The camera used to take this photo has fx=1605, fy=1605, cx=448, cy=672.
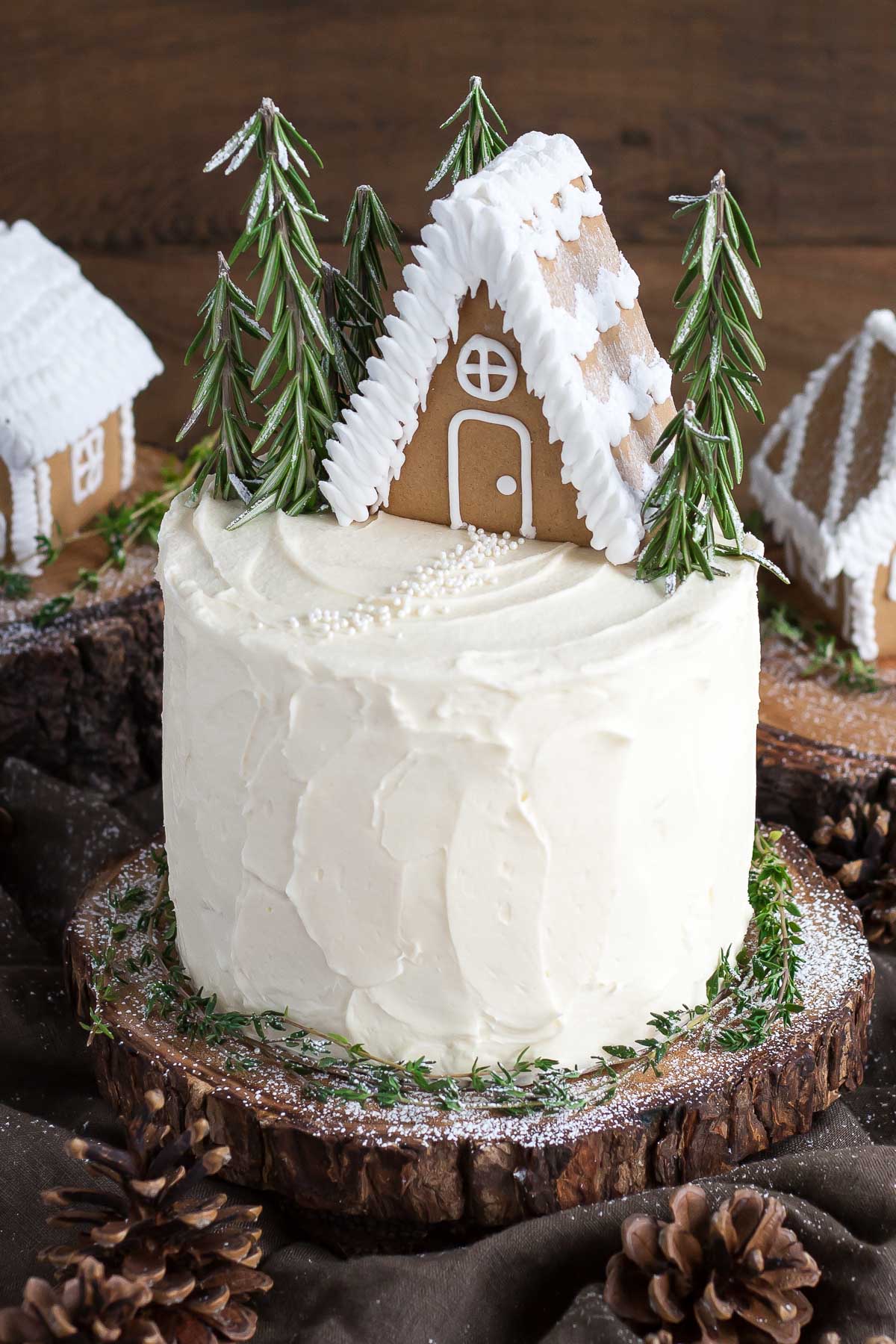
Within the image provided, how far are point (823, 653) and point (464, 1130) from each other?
1.18m

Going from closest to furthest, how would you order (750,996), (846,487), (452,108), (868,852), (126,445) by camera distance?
(750,996)
(868,852)
(846,487)
(126,445)
(452,108)

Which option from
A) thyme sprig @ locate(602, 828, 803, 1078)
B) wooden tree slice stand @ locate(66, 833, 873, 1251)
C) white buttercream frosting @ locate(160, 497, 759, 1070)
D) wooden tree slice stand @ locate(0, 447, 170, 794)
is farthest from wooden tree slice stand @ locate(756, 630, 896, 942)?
wooden tree slice stand @ locate(0, 447, 170, 794)

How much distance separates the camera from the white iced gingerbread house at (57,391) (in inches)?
101

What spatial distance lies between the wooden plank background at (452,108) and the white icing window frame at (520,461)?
7.13ft

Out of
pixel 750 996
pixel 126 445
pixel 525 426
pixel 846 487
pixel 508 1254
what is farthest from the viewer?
pixel 126 445

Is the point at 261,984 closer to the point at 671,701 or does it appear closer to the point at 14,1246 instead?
the point at 14,1246

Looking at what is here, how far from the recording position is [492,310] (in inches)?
62.2

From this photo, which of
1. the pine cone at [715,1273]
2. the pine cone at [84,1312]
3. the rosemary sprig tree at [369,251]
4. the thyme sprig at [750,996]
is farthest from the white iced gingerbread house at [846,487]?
the pine cone at [84,1312]

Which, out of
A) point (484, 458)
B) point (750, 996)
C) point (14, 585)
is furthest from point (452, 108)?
point (750, 996)

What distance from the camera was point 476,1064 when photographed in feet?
5.27

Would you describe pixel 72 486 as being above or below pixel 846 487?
below

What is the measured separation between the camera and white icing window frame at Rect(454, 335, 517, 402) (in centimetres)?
159

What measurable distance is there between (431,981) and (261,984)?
0.20 m

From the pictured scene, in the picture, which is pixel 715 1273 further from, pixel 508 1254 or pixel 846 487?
pixel 846 487
